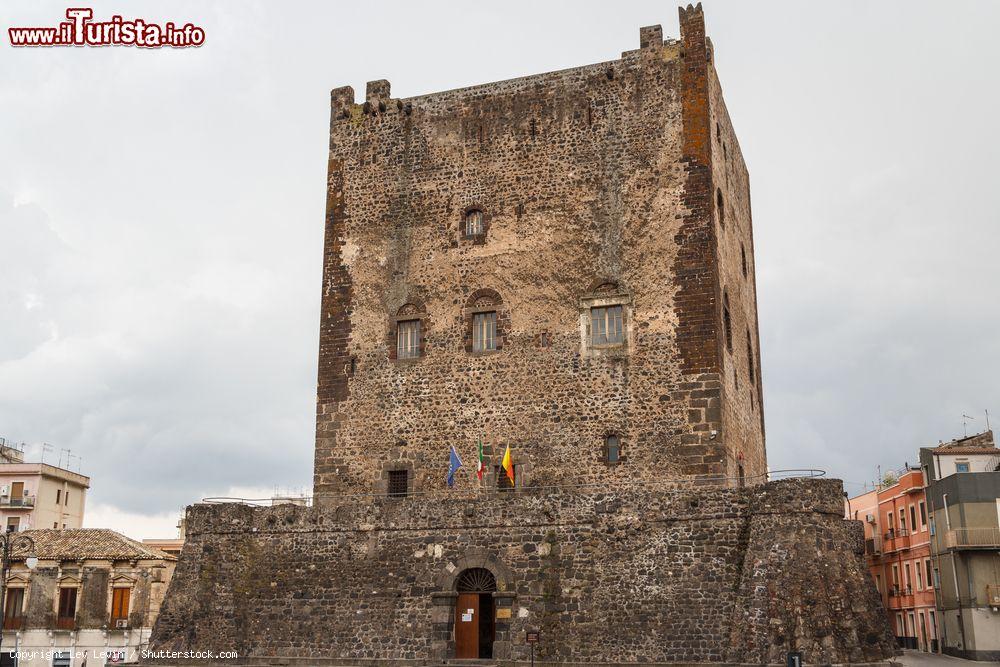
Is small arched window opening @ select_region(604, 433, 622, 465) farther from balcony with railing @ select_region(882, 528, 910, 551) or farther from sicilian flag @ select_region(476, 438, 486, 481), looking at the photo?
balcony with railing @ select_region(882, 528, 910, 551)

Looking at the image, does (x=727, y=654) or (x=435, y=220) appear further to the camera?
(x=435, y=220)

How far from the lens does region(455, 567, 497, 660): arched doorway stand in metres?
23.0

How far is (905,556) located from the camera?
4297 cm

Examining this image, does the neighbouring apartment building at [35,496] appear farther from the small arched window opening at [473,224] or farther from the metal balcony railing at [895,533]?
the metal balcony railing at [895,533]

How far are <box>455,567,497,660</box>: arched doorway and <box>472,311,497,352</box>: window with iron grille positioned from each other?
21.5 ft

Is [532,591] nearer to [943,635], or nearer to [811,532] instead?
[811,532]

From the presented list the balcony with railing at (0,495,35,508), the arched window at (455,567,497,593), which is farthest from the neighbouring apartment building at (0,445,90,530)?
the arched window at (455,567,497,593)

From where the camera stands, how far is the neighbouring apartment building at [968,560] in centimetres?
3619

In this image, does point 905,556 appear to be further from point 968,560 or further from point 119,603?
point 119,603

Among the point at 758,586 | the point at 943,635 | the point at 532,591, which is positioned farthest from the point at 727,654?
the point at 943,635

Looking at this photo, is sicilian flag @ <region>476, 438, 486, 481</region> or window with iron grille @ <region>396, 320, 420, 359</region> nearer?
sicilian flag @ <region>476, 438, 486, 481</region>

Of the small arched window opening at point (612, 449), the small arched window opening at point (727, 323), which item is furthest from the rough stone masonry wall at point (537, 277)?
the small arched window opening at point (727, 323)

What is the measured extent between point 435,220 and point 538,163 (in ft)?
10.8

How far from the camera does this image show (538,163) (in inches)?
1113
